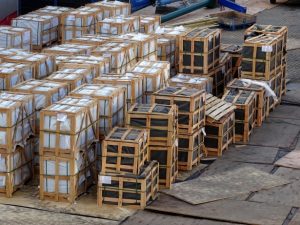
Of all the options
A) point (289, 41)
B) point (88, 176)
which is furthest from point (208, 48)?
point (289, 41)

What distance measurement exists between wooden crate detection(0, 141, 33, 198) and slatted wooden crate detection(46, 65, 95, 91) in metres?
2.24

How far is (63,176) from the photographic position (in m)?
20.8

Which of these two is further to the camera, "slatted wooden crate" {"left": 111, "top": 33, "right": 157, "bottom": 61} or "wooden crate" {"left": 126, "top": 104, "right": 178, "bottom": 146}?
"slatted wooden crate" {"left": 111, "top": 33, "right": 157, "bottom": 61}

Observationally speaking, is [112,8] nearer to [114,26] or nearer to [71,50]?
[114,26]

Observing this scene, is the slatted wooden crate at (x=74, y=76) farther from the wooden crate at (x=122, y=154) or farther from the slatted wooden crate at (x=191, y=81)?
the wooden crate at (x=122, y=154)

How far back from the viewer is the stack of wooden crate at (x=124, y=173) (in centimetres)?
2055

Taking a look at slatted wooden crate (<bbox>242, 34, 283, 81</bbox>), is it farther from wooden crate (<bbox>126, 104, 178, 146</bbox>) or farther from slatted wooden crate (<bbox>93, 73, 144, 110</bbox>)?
wooden crate (<bbox>126, 104, 178, 146</bbox>)

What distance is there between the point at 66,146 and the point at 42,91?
2122 millimetres

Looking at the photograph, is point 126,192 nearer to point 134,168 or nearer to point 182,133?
point 134,168

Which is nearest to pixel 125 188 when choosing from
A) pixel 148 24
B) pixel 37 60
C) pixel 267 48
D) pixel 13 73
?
pixel 13 73

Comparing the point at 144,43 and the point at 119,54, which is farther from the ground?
the point at 144,43

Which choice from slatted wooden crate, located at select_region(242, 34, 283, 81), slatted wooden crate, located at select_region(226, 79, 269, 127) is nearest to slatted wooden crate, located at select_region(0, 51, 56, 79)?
slatted wooden crate, located at select_region(226, 79, 269, 127)

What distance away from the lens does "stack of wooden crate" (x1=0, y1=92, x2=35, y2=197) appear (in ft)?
68.1

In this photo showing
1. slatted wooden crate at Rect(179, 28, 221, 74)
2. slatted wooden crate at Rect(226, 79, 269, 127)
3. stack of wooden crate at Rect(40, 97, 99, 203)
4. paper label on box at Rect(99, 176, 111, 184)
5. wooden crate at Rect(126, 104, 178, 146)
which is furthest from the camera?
slatted wooden crate at Rect(179, 28, 221, 74)
